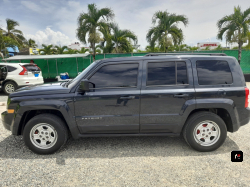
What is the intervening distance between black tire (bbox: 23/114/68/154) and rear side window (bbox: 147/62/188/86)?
68.2 inches

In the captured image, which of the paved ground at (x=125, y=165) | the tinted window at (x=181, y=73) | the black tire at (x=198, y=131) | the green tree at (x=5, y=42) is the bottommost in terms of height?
the paved ground at (x=125, y=165)

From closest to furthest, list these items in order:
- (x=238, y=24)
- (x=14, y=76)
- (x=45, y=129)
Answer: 1. (x=45, y=129)
2. (x=14, y=76)
3. (x=238, y=24)

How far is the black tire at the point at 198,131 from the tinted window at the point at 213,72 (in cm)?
59

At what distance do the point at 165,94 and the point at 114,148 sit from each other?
1.43 m

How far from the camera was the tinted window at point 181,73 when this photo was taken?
10.7 ft

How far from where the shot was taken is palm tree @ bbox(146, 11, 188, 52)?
48.0 feet

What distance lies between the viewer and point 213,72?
10.9 ft

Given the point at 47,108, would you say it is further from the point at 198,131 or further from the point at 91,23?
the point at 91,23

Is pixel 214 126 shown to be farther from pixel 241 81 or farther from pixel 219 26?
pixel 219 26

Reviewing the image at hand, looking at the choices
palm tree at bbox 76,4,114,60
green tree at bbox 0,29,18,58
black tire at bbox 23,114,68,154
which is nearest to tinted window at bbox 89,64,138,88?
black tire at bbox 23,114,68,154

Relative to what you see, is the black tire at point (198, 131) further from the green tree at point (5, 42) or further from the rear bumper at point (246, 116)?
the green tree at point (5, 42)

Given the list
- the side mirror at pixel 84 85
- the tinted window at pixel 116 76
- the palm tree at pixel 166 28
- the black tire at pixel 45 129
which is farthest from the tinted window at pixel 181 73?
the palm tree at pixel 166 28

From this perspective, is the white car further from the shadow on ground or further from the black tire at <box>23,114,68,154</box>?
the black tire at <box>23,114,68,154</box>

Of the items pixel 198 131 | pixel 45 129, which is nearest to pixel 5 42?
pixel 45 129
